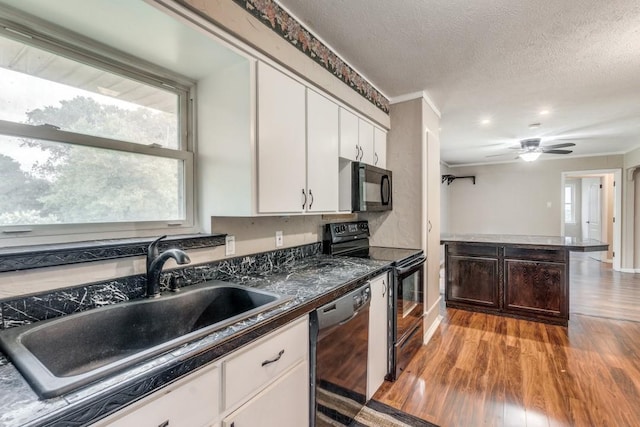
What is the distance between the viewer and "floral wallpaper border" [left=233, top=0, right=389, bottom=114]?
155 centimetres

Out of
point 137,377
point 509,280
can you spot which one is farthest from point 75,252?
point 509,280

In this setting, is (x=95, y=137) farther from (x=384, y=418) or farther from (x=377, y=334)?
(x=384, y=418)

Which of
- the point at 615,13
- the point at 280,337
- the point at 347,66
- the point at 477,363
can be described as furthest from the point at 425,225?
the point at 280,337

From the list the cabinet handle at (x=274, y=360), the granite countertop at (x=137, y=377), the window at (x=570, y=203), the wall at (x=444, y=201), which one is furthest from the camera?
the window at (x=570, y=203)

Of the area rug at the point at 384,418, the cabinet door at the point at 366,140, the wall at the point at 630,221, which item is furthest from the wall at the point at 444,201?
the area rug at the point at 384,418

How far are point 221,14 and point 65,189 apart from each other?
1.02 m

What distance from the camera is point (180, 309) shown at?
4.59 ft

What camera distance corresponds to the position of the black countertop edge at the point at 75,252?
3.39ft

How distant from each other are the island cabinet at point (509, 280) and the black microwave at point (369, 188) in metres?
1.58

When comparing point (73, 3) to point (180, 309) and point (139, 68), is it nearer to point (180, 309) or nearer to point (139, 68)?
point (139, 68)

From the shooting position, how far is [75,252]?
116 cm

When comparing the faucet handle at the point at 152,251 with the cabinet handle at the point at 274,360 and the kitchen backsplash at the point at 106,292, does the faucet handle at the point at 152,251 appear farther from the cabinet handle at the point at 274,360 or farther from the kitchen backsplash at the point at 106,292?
the cabinet handle at the point at 274,360

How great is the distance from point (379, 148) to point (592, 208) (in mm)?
7880

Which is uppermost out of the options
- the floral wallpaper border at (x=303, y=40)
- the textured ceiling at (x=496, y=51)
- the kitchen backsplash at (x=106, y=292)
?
the textured ceiling at (x=496, y=51)
